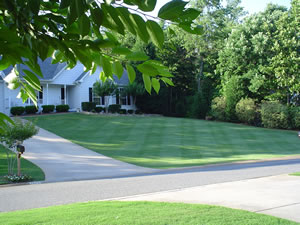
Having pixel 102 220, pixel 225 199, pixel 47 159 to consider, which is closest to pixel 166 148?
pixel 47 159

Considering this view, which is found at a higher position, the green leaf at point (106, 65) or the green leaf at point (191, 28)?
the green leaf at point (191, 28)

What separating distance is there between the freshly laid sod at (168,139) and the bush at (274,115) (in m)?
2.54

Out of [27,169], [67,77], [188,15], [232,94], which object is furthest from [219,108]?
[188,15]

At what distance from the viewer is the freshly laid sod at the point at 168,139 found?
67.8 feet

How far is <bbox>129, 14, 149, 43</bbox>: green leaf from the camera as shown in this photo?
62.4 inches

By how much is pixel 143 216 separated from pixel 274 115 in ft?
106

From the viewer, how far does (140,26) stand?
1.60 m

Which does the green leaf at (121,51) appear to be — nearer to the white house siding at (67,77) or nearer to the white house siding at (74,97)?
the white house siding at (67,77)

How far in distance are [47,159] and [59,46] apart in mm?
18201

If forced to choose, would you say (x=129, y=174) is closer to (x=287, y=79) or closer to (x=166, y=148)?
(x=166, y=148)

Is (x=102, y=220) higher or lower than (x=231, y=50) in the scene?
lower

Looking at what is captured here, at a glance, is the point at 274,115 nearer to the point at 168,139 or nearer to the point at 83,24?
the point at 168,139

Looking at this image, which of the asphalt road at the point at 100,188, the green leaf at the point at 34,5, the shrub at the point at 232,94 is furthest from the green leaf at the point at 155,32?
the shrub at the point at 232,94

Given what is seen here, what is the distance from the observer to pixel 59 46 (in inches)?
75.0
